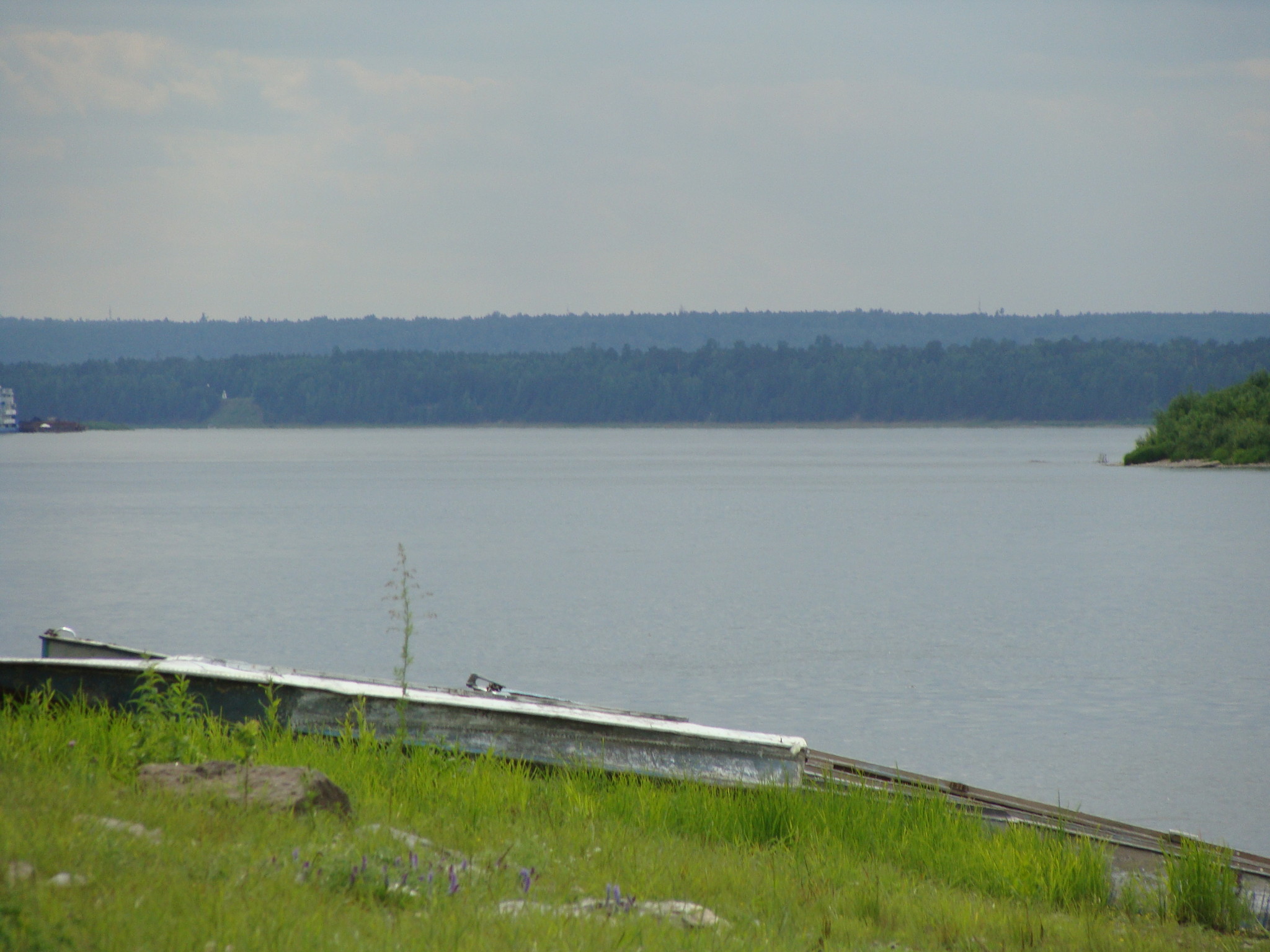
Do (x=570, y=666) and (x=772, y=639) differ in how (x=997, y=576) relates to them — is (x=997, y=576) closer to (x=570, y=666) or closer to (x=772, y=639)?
(x=772, y=639)

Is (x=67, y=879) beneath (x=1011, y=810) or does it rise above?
above

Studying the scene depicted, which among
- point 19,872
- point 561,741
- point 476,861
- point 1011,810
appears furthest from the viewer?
point 561,741

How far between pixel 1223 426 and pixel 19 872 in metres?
76.5

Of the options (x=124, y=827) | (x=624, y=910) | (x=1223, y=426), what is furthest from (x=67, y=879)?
(x=1223, y=426)

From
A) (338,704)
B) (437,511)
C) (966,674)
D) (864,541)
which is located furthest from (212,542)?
(338,704)

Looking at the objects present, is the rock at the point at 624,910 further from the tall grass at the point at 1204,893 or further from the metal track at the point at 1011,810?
the metal track at the point at 1011,810

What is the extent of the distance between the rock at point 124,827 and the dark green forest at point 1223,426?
7289cm

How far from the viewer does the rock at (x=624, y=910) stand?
4.99 m

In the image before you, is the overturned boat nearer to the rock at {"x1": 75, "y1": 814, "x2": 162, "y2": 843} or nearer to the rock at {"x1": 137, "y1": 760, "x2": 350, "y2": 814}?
the rock at {"x1": 137, "y1": 760, "x2": 350, "y2": 814}

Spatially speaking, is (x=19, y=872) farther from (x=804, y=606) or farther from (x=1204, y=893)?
(x=804, y=606)

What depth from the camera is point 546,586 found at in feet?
94.1

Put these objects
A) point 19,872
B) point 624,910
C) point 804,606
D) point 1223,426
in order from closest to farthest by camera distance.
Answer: point 19,872
point 624,910
point 804,606
point 1223,426

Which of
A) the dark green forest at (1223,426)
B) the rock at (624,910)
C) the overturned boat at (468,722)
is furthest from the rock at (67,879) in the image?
the dark green forest at (1223,426)

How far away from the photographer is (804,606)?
2547cm
